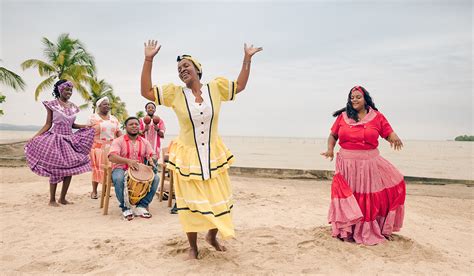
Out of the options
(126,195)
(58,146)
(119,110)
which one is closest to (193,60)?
(126,195)

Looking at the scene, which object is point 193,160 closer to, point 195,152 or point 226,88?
point 195,152

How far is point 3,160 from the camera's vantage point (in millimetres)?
12555

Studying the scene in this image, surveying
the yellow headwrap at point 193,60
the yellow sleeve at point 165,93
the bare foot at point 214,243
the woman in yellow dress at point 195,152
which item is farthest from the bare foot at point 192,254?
the yellow headwrap at point 193,60

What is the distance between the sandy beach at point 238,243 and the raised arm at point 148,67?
1681 millimetres

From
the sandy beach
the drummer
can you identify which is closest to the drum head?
the drummer

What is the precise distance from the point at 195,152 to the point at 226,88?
2.45 ft

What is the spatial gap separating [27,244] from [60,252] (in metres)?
0.59

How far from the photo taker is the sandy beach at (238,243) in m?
3.49

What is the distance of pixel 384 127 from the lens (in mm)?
4387

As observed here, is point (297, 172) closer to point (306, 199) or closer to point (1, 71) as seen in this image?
point (306, 199)

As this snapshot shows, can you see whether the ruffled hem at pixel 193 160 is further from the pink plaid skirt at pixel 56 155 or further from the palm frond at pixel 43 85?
the palm frond at pixel 43 85

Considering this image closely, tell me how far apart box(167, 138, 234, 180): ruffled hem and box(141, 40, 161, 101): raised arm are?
0.59 metres

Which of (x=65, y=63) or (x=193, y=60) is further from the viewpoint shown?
(x=65, y=63)

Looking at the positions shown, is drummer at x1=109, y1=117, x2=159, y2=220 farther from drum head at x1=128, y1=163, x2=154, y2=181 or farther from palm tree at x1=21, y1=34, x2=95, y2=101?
palm tree at x1=21, y1=34, x2=95, y2=101
